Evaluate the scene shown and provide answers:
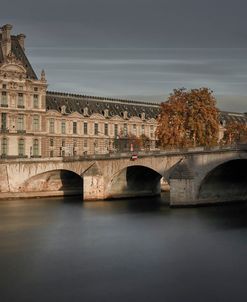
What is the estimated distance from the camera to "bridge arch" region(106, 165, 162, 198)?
231 feet

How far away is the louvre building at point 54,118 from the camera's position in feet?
285

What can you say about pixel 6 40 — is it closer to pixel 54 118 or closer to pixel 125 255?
pixel 54 118

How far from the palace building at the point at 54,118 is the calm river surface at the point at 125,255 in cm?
A: 2736

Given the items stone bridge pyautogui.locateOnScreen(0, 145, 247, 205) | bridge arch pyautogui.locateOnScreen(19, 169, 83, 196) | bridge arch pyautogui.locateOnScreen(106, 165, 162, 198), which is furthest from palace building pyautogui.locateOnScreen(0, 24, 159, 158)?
bridge arch pyautogui.locateOnScreen(19, 169, 83, 196)

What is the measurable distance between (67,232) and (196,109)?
1513 inches

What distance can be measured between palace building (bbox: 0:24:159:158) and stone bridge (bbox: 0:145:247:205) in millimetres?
6959

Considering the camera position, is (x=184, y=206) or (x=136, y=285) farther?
(x=184, y=206)

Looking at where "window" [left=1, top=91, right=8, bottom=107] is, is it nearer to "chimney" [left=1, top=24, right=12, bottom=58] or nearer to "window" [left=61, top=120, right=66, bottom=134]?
"chimney" [left=1, top=24, right=12, bottom=58]

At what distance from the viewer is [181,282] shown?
28.0 m

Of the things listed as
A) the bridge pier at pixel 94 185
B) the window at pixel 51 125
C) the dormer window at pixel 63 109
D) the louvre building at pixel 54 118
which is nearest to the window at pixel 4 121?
the louvre building at pixel 54 118

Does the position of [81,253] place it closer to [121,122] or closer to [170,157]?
[170,157]

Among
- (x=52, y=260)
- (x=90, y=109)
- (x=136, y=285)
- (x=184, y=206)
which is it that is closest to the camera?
(x=136, y=285)

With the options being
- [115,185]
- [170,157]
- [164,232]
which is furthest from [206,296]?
[115,185]

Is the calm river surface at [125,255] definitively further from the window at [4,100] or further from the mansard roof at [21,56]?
the mansard roof at [21,56]
